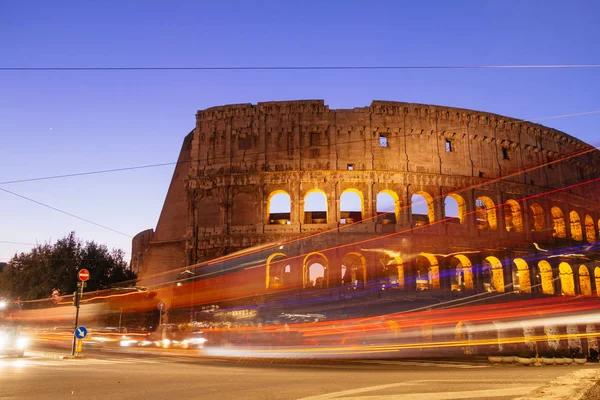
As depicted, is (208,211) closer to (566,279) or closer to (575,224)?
(566,279)

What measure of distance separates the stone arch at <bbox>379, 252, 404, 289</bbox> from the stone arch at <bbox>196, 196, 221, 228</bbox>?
9.97 m

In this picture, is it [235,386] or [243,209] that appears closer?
[235,386]

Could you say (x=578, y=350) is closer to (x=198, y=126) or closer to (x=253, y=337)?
(x=253, y=337)

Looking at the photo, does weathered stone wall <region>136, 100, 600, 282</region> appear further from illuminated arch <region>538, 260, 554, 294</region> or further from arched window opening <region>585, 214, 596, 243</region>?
arched window opening <region>585, 214, 596, 243</region>

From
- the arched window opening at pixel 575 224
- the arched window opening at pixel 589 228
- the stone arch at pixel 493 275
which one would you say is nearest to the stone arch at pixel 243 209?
the stone arch at pixel 493 275

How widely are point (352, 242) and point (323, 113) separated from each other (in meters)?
7.86

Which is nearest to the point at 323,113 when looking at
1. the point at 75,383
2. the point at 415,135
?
the point at 415,135

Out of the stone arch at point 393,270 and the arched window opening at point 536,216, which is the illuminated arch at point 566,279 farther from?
the stone arch at point 393,270

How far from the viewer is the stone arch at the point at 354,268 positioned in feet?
86.9

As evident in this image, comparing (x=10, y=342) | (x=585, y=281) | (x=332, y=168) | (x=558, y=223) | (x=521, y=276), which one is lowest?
(x=10, y=342)

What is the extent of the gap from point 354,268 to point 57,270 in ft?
59.8

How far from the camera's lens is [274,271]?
2717 centimetres

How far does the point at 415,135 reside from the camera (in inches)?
1145

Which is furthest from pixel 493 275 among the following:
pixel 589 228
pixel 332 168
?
pixel 589 228
